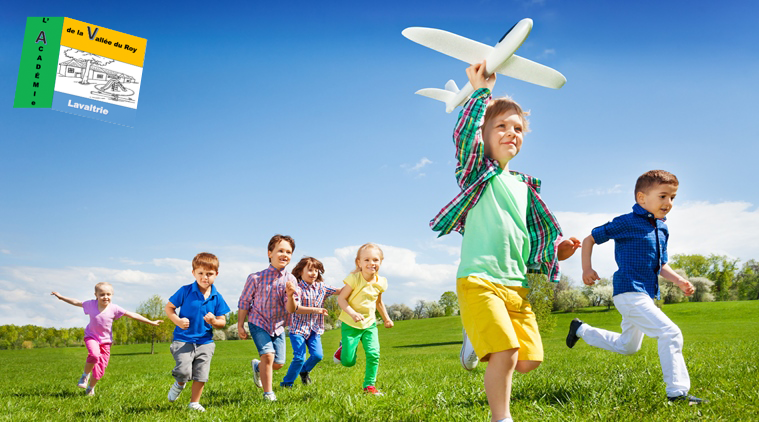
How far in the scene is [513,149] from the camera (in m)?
3.81

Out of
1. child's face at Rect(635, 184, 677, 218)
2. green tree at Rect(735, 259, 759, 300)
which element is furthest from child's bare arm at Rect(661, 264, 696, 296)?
green tree at Rect(735, 259, 759, 300)

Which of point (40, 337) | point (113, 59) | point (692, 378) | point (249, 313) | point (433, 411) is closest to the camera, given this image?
point (433, 411)

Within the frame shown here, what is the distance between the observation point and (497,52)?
4.27 meters

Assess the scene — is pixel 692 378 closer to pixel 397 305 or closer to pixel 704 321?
pixel 704 321

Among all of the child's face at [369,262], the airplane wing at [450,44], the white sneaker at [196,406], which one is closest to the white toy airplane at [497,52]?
the airplane wing at [450,44]

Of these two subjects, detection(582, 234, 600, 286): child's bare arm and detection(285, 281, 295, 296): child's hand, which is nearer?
detection(582, 234, 600, 286): child's bare arm

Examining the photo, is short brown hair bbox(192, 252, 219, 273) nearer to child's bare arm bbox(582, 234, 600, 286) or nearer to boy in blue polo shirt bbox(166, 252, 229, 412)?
boy in blue polo shirt bbox(166, 252, 229, 412)

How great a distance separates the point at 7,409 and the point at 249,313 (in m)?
3.33

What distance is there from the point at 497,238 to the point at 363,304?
3389 millimetres

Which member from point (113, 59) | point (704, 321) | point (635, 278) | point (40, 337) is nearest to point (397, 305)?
point (704, 321)

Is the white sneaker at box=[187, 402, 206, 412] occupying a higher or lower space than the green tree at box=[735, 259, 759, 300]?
lower

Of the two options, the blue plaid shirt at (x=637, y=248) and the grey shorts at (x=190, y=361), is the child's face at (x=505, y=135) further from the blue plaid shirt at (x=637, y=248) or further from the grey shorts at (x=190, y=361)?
the grey shorts at (x=190, y=361)

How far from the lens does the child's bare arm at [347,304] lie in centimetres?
615

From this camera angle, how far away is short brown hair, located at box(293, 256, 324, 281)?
26.2 feet
